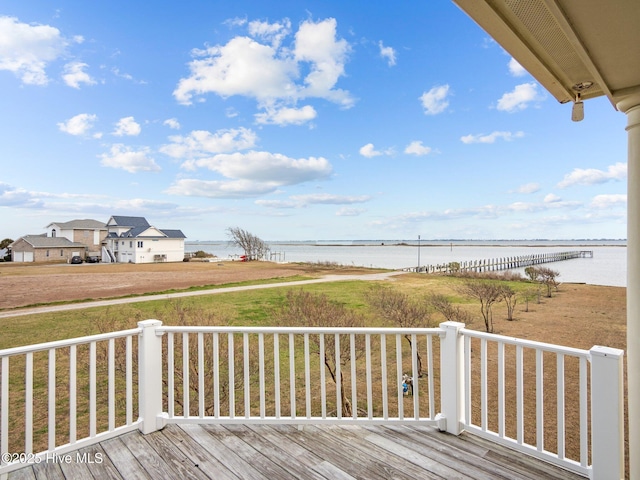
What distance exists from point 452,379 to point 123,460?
2138mm

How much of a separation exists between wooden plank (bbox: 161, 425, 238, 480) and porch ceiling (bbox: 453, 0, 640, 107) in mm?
2470

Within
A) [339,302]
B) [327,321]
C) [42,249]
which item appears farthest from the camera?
[42,249]

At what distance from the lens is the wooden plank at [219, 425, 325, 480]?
1.94 metres

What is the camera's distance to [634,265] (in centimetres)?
164

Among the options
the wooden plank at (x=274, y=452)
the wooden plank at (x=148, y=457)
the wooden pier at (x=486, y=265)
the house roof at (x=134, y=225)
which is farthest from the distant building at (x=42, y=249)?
the wooden pier at (x=486, y=265)

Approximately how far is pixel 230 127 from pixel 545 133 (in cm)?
1296

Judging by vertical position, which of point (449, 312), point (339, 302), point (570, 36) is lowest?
point (449, 312)

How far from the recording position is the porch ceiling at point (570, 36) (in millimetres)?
1103

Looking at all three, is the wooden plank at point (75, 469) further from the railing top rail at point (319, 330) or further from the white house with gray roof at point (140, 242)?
the white house with gray roof at point (140, 242)

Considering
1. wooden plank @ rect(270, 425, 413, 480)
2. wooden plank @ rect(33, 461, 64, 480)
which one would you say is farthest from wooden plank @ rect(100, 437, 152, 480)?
wooden plank @ rect(270, 425, 413, 480)

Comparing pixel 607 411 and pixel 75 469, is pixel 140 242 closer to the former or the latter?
pixel 75 469

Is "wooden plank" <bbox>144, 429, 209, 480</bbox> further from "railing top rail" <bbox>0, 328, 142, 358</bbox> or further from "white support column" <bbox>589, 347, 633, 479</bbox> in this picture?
"white support column" <bbox>589, 347, 633, 479</bbox>

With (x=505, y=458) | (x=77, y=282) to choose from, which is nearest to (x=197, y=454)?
(x=505, y=458)

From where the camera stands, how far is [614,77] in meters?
1.56
